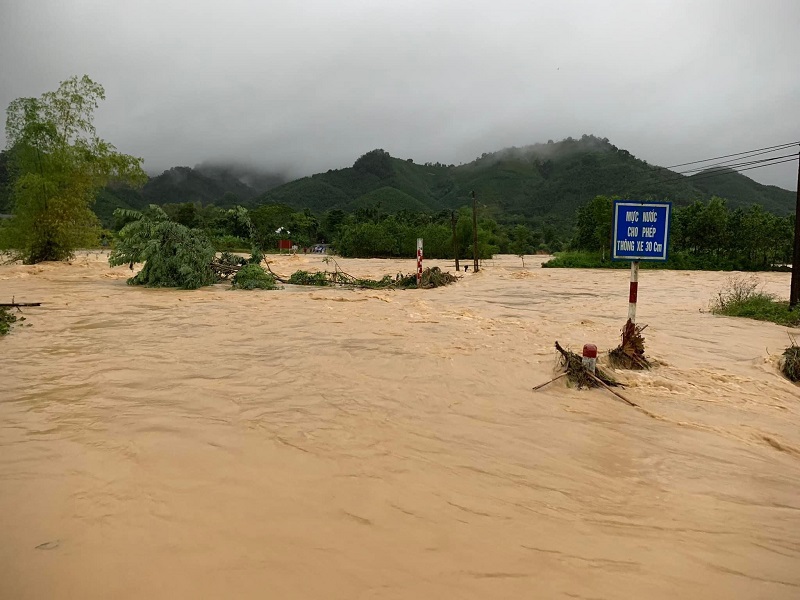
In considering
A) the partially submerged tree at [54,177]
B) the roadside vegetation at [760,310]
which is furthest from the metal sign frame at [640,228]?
the partially submerged tree at [54,177]

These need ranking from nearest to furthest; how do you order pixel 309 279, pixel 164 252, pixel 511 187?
pixel 164 252 < pixel 309 279 < pixel 511 187

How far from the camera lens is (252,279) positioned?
1805cm

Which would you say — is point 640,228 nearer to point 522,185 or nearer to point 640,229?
point 640,229

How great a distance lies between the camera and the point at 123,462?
3600mm

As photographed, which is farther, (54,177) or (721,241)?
(721,241)

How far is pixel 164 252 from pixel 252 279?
9.92ft

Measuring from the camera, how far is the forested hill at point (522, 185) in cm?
8859

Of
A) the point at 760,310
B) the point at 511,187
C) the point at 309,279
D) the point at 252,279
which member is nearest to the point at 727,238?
the point at 760,310

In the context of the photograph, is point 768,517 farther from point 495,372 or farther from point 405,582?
point 495,372

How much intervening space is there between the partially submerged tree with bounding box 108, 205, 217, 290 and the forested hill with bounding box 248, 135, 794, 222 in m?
55.0

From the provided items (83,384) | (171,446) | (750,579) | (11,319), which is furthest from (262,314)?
(750,579)

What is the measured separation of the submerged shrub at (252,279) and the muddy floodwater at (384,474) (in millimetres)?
9784

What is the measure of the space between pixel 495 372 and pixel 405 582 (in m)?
4.40

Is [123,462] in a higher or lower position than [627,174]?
lower
